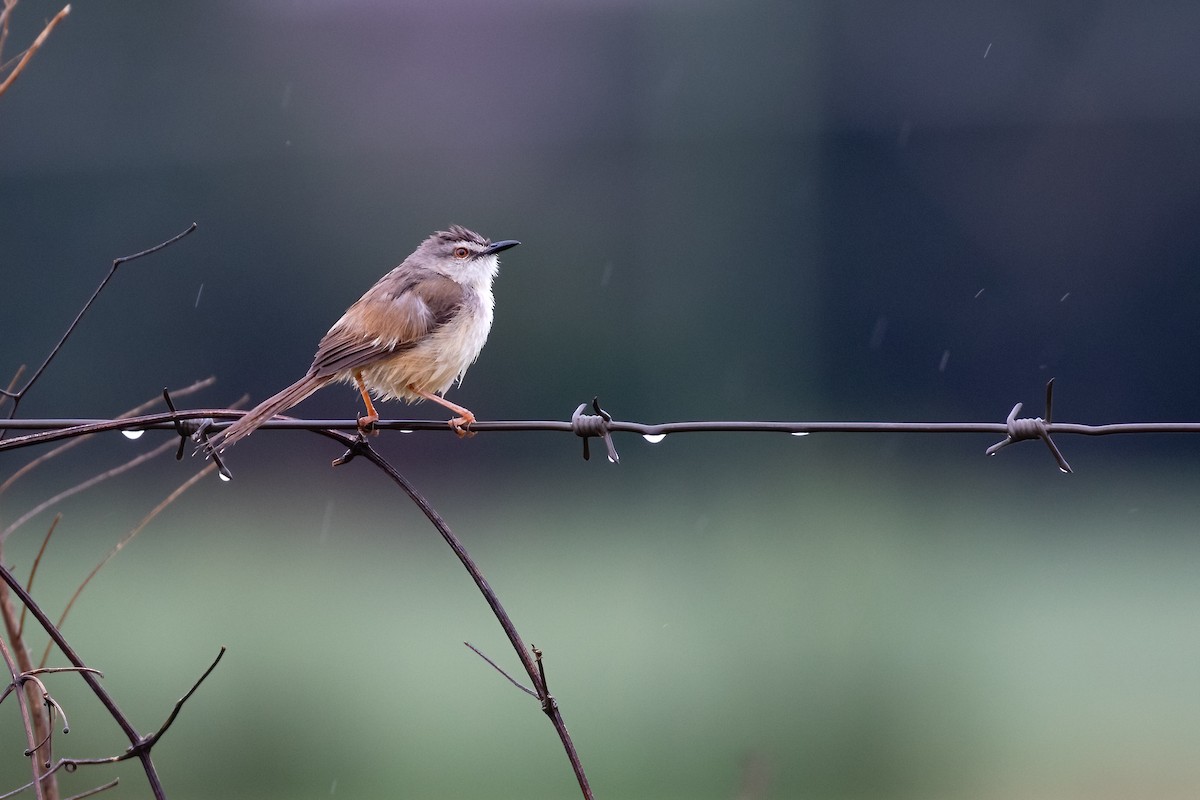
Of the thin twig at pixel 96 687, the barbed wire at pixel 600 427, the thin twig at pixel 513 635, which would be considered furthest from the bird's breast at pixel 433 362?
the thin twig at pixel 96 687

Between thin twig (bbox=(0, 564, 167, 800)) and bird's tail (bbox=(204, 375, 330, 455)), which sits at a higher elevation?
bird's tail (bbox=(204, 375, 330, 455))

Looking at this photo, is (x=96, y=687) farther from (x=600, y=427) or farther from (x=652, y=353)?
(x=652, y=353)

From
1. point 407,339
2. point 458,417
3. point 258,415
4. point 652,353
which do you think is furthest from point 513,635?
point 652,353

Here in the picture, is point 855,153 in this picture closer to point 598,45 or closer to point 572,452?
point 598,45

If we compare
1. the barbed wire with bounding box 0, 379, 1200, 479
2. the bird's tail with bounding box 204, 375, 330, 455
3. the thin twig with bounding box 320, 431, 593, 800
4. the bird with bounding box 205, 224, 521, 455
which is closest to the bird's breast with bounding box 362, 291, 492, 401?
the bird with bounding box 205, 224, 521, 455

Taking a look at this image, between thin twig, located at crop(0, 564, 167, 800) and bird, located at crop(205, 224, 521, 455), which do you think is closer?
thin twig, located at crop(0, 564, 167, 800)

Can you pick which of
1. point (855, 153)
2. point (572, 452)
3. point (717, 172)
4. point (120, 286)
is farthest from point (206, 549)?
point (855, 153)

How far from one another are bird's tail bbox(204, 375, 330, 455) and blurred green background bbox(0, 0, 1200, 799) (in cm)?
474

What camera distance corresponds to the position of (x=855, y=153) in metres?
10.3

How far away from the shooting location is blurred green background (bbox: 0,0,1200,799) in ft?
29.6

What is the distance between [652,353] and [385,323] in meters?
6.10

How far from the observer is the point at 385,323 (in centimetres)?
450

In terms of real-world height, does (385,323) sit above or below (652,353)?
below

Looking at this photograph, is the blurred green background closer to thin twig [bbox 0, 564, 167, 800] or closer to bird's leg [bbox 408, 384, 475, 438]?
bird's leg [bbox 408, 384, 475, 438]
